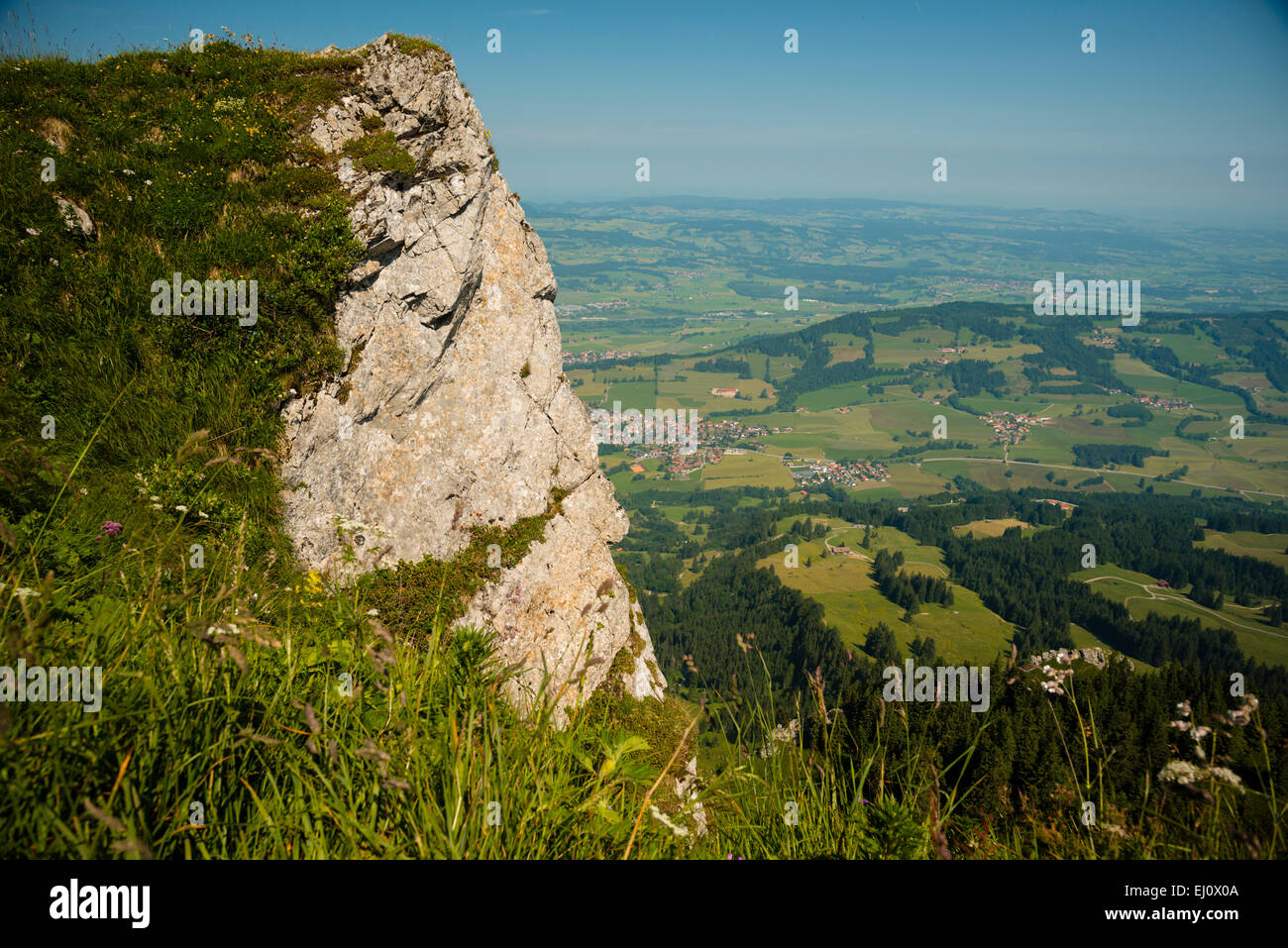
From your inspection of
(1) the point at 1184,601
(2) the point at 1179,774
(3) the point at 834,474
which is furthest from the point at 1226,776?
(3) the point at 834,474

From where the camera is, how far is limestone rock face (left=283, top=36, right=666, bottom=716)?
12.4 meters

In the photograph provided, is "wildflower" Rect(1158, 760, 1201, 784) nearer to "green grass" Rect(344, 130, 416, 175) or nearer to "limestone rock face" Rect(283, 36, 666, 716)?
"limestone rock face" Rect(283, 36, 666, 716)

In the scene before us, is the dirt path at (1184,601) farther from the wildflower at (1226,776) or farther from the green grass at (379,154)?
the wildflower at (1226,776)

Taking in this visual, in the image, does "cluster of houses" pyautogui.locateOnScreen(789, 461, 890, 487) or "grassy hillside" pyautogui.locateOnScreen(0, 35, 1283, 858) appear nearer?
"grassy hillside" pyautogui.locateOnScreen(0, 35, 1283, 858)

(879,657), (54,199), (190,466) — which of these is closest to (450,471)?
(190,466)

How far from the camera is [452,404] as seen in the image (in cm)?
1412

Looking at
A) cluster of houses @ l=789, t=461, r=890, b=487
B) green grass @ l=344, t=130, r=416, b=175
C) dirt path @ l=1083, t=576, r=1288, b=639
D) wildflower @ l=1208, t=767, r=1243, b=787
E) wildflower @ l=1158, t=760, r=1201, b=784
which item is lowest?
dirt path @ l=1083, t=576, r=1288, b=639

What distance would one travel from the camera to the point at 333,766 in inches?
122

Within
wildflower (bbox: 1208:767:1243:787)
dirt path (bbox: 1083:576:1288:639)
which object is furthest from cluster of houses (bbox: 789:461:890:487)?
wildflower (bbox: 1208:767:1243:787)

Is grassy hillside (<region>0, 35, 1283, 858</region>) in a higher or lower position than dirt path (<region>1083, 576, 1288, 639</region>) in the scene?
higher

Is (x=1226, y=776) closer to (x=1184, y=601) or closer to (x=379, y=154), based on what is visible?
(x=379, y=154)

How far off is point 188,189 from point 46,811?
13302 millimetres

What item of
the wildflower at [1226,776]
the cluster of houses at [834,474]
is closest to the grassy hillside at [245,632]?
the wildflower at [1226,776]
